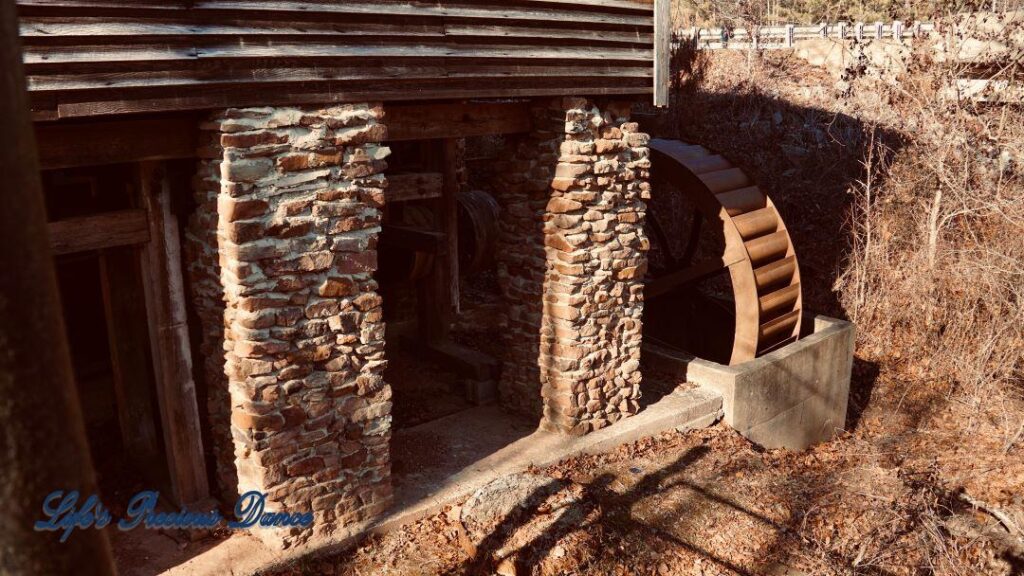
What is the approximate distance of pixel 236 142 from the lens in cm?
431

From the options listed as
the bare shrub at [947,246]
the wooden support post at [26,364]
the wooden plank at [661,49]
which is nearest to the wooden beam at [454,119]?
the wooden plank at [661,49]

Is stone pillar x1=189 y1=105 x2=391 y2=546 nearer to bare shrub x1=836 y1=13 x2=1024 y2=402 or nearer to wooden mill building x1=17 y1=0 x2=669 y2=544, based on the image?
wooden mill building x1=17 y1=0 x2=669 y2=544

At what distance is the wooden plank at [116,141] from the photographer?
4082 mm

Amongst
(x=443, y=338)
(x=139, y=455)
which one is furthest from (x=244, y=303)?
(x=443, y=338)

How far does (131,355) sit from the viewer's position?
17.9 ft

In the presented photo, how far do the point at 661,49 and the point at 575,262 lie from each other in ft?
6.32

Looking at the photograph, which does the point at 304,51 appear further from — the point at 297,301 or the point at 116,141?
the point at 297,301

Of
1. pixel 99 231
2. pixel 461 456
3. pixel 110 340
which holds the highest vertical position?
pixel 99 231

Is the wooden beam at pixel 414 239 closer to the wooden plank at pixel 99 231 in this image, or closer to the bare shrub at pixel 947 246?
the wooden plank at pixel 99 231

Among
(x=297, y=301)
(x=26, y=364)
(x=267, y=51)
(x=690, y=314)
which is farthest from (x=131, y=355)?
(x=690, y=314)

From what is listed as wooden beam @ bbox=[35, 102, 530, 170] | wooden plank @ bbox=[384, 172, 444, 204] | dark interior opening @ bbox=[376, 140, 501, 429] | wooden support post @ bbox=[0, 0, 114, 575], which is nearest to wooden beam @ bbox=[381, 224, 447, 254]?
dark interior opening @ bbox=[376, 140, 501, 429]

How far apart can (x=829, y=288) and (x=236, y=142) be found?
Answer: 28.9ft

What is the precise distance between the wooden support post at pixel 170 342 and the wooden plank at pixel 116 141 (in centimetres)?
30

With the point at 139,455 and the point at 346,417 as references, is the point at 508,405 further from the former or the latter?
the point at 139,455
